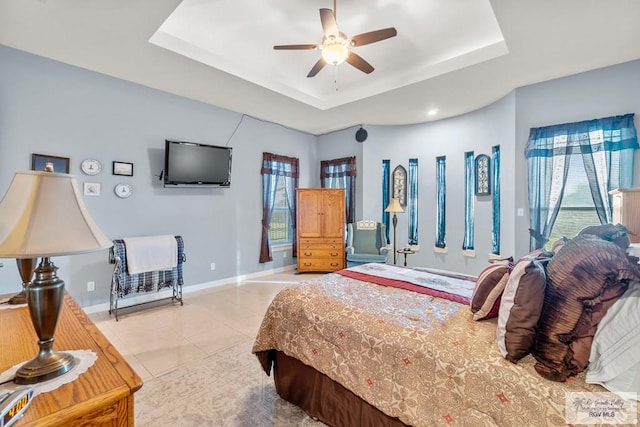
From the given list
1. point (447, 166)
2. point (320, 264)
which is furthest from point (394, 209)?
point (320, 264)

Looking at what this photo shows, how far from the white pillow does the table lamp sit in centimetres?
177

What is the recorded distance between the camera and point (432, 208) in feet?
16.4

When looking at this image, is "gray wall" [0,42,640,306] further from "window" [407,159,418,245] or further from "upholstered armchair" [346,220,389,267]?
"upholstered armchair" [346,220,389,267]

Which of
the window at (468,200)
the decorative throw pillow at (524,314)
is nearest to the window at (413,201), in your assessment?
the window at (468,200)

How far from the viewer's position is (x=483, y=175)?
4363mm

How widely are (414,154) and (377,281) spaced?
3606 millimetres

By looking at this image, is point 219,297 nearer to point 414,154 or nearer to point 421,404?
point 421,404

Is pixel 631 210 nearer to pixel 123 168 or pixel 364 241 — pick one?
pixel 364 241

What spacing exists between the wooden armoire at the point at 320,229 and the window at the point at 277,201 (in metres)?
0.32

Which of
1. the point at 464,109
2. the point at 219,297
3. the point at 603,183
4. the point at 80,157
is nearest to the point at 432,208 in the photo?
the point at 464,109

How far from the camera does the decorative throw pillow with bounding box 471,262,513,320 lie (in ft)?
4.88

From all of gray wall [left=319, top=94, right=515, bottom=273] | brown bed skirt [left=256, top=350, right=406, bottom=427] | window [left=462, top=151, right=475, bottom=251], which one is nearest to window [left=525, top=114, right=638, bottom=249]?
gray wall [left=319, top=94, right=515, bottom=273]

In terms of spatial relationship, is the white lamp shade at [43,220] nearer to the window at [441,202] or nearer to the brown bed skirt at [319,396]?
the brown bed skirt at [319,396]

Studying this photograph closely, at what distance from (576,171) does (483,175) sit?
3.75 ft
